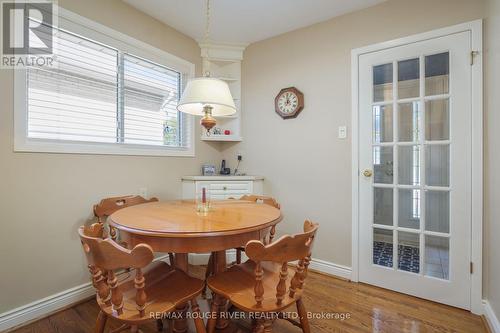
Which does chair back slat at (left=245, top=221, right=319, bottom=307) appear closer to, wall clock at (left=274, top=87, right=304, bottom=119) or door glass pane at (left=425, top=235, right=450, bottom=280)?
door glass pane at (left=425, top=235, right=450, bottom=280)

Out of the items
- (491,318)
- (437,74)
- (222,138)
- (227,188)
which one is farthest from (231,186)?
(491,318)

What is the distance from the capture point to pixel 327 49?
245 centimetres

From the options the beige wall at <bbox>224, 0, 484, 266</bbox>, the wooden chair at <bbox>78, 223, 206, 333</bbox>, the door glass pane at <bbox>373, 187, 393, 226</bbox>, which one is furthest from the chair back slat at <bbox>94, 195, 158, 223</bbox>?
the door glass pane at <bbox>373, 187, 393, 226</bbox>

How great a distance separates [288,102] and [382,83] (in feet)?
2.91

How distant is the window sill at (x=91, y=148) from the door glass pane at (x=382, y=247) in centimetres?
207

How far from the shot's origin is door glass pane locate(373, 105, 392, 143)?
2141mm

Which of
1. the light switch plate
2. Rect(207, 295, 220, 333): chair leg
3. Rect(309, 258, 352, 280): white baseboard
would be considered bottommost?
Rect(309, 258, 352, 280): white baseboard

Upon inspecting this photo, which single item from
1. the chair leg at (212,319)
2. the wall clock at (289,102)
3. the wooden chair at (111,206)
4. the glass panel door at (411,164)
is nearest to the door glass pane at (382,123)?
the glass panel door at (411,164)

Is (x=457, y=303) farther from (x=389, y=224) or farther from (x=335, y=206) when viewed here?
(x=335, y=206)

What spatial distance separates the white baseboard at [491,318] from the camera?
1531mm

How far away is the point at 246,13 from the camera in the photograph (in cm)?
237

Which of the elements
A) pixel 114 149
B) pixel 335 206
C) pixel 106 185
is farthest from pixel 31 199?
pixel 335 206

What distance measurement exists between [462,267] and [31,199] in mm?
3121

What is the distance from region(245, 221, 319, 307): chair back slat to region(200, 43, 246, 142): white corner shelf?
2029 mm
